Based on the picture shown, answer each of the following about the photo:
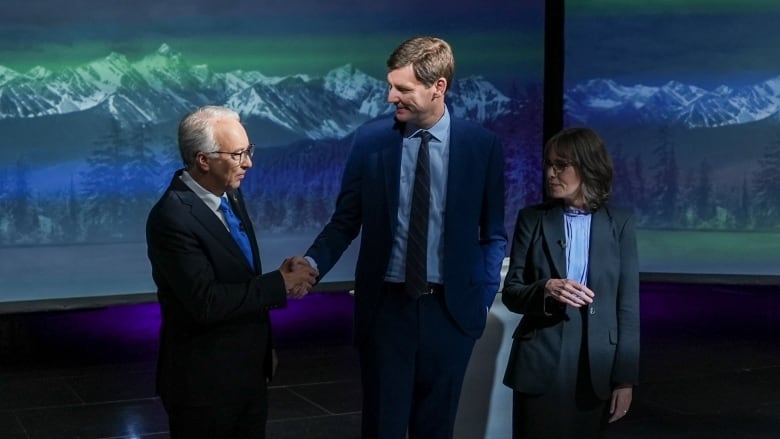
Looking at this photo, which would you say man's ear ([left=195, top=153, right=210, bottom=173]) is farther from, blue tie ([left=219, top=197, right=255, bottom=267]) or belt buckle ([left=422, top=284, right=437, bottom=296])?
belt buckle ([left=422, top=284, right=437, bottom=296])

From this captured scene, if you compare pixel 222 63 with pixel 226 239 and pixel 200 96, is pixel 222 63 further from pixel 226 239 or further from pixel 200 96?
pixel 226 239

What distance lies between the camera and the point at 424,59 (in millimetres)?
3211

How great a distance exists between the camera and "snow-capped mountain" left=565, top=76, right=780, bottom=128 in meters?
8.16

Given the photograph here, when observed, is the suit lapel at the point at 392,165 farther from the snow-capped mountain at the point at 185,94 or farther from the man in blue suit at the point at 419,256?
the snow-capped mountain at the point at 185,94

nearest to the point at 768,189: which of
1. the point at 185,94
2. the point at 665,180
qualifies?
the point at 665,180

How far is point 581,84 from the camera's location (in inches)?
333

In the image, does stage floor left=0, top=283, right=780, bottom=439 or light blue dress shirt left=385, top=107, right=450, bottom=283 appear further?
stage floor left=0, top=283, right=780, bottom=439

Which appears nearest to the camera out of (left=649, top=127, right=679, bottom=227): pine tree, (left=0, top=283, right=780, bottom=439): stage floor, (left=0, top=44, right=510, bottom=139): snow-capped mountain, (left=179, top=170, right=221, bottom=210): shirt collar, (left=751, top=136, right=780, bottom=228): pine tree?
(left=179, top=170, right=221, bottom=210): shirt collar

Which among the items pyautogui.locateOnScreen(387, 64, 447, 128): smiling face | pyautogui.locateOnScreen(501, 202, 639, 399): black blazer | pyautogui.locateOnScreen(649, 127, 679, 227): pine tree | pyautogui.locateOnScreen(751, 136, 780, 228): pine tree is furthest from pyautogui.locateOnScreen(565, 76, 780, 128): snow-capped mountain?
pyautogui.locateOnScreen(387, 64, 447, 128): smiling face

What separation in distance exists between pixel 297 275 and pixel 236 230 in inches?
8.1

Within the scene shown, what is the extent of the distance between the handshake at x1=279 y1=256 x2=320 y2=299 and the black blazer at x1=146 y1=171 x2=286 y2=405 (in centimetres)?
5

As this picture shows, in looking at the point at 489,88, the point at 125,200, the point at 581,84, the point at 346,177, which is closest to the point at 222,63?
the point at 125,200

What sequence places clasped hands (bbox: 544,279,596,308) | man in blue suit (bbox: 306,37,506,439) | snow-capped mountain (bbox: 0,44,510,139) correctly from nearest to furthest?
clasped hands (bbox: 544,279,596,308), man in blue suit (bbox: 306,37,506,439), snow-capped mountain (bbox: 0,44,510,139)

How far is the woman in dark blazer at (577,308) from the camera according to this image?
3.35m
